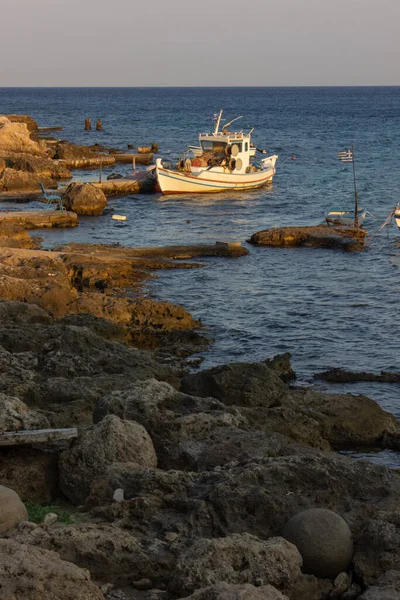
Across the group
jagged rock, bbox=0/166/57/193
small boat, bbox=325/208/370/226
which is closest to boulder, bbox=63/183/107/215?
jagged rock, bbox=0/166/57/193

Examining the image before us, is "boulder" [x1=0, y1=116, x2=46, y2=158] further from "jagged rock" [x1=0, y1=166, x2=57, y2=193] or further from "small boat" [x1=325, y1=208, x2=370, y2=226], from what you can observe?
"small boat" [x1=325, y1=208, x2=370, y2=226]

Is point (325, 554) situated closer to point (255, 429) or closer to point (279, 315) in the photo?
point (255, 429)

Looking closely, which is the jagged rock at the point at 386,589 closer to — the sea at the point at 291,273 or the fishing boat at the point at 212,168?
the sea at the point at 291,273

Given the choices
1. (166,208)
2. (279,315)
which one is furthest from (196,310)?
(166,208)

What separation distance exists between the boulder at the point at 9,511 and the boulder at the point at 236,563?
59.2 inches

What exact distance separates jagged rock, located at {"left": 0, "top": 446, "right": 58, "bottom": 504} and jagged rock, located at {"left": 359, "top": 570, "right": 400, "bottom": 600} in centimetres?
353

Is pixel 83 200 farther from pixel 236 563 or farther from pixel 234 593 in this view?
pixel 234 593

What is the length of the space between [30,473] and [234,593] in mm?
3594

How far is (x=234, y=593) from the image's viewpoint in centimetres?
618

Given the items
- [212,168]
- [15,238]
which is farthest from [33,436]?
[212,168]

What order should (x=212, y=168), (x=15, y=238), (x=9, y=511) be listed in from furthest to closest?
(x=212, y=168)
(x=15, y=238)
(x=9, y=511)

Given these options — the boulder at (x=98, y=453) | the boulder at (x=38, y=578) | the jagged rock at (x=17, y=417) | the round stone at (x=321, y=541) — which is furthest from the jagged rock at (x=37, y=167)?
the boulder at (x=38, y=578)

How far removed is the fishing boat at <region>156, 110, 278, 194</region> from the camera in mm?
41625

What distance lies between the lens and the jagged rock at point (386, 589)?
271 inches
